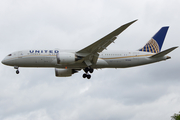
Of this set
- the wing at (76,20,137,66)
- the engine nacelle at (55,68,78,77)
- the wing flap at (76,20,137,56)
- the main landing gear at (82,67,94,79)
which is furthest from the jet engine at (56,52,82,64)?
the engine nacelle at (55,68,78,77)

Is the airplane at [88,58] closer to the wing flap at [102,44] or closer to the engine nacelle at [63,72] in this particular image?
the wing flap at [102,44]

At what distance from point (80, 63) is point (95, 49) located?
3345mm

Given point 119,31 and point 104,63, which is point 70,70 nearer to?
point 104,63

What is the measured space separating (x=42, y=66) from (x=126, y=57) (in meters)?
12.1

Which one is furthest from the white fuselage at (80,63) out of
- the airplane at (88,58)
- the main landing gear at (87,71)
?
the main landing gear at (87,71)

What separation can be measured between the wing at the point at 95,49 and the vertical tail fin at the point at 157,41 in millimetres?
9784

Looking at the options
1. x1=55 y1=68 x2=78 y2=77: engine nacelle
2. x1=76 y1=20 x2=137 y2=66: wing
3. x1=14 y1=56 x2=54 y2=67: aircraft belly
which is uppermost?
x1=76 y1=20 x2=137 y2=66: wing

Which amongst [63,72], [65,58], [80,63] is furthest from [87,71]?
[63,72]

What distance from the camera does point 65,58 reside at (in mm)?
40969

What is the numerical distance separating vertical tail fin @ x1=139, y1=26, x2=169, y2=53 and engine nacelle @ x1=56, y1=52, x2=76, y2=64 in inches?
514

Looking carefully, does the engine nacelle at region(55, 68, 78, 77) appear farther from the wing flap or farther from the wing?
the wing flap

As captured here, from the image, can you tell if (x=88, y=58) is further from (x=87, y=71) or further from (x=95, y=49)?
(x=87, y=71)

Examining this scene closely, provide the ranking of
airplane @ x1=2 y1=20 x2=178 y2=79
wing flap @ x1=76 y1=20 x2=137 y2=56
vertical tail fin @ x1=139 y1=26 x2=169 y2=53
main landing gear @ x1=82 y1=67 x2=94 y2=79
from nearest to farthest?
wing flap @ x1=76 y1=20 x2=137 y2=56 → airplane @ x1=2 y1=20 x2=178 y2=79 → main landing gear @ x1=82 y1=67 x2=94 y2=79 → vertical tail fin @ x1=139 y1=26 x2=169 y2=53

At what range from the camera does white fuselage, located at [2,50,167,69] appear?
42312mm
